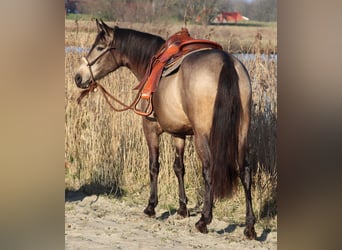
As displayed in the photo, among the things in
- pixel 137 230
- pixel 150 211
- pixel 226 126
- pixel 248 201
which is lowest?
pixel 137 230

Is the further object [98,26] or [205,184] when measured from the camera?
[98,26]

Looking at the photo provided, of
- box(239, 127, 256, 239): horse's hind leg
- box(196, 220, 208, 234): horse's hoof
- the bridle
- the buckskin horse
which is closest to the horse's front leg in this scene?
the buckskin horse

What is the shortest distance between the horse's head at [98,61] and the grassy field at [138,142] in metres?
0.05

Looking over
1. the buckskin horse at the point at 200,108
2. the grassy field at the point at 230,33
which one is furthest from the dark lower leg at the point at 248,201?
the grassy field at the point at 230,33

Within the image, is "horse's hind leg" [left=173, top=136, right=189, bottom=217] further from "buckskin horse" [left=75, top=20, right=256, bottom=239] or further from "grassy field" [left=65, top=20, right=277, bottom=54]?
"grassy field" [left=65, top=20, right=277, bottom=54]

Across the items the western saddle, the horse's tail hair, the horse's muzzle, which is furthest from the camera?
the horse's muzzle

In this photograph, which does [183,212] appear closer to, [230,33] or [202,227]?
[202,227]

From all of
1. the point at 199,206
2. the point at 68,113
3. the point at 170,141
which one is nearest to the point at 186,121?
the point at 170,141

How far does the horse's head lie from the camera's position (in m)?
4.00

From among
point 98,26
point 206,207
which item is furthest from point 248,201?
point 98,26

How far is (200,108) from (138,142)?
0.69 m

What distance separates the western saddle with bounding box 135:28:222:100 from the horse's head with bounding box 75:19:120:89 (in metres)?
0.29

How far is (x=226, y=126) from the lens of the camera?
350cm
